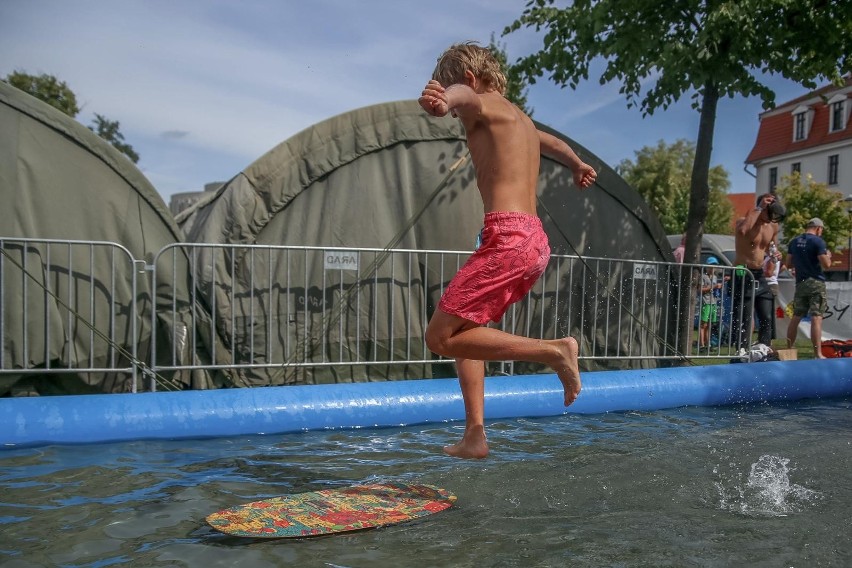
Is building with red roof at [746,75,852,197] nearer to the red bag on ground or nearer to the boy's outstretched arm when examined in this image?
the red bag on ground

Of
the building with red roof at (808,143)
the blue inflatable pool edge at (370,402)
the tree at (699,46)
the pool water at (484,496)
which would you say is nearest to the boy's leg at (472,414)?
the pool water at (484,496)

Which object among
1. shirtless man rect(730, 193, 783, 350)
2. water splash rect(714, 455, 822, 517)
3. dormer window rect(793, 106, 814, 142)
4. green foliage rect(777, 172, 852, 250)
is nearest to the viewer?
water splash rect(714, 455, 822, 517)

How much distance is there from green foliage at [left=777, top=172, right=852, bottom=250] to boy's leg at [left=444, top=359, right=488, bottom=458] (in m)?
25.5

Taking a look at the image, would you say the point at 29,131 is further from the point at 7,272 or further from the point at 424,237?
the point at 424,237

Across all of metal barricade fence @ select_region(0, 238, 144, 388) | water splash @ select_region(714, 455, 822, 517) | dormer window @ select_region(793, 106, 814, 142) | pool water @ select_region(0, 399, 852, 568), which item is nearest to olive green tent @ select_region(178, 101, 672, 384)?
metal barricade fence @ select_region(0, 238, 144, 388)

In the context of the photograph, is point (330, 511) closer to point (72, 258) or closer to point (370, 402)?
point (370, 402)

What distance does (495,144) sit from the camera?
133 inches

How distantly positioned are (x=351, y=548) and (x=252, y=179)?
180 inches

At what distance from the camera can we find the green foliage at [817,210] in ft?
85.6

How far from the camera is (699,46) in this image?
761cm

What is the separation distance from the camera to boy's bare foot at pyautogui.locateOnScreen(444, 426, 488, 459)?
11.5 feet

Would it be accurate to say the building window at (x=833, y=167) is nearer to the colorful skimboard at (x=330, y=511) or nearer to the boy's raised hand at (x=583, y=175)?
the boy's raised hand at (x=583, y=175)

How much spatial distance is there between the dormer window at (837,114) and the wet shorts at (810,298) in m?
35.7

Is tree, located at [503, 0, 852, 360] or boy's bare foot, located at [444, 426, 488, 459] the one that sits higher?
tree, located at [503, 0, 852, 360]
